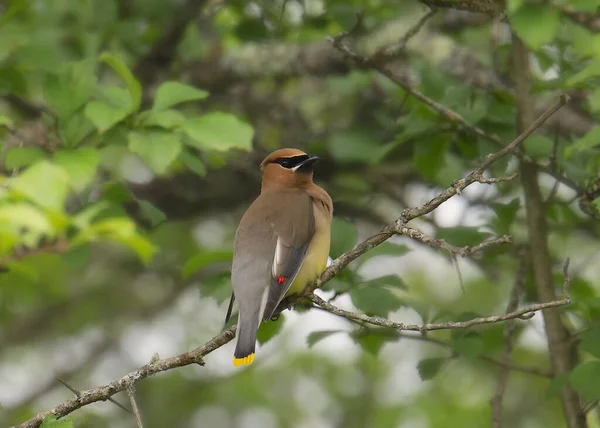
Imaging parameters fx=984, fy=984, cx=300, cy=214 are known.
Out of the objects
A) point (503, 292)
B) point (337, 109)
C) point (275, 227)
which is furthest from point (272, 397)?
point (275, 227)

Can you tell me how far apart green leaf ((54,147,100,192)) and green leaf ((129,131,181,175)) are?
217 mm

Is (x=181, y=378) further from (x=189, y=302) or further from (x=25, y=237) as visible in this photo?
(x=25, y=237)

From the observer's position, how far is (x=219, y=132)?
167 inches

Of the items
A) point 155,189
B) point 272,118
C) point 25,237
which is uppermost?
point 272,118

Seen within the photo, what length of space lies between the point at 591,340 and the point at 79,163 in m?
2.36

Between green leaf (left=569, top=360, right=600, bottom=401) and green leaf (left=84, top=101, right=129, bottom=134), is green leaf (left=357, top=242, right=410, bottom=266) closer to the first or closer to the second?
green leaf (left=569, top=360, right=600, bottom=401)

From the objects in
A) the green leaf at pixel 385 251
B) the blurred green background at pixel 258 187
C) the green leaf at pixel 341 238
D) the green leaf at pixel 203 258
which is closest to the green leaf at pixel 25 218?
the blurred green background at pixel 258 187

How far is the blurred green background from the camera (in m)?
4.33

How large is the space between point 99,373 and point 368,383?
8.41ft

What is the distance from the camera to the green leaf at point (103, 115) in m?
4.08

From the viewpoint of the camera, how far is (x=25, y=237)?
2650 mm

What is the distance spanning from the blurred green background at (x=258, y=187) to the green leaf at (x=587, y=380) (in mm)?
12

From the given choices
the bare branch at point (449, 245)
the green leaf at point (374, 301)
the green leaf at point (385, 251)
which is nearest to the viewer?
the bare branch at point (449, 245)

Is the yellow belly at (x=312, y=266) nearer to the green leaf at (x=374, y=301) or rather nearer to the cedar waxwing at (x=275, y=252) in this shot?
A: the cedar waxwing at (x=275, y=252)
